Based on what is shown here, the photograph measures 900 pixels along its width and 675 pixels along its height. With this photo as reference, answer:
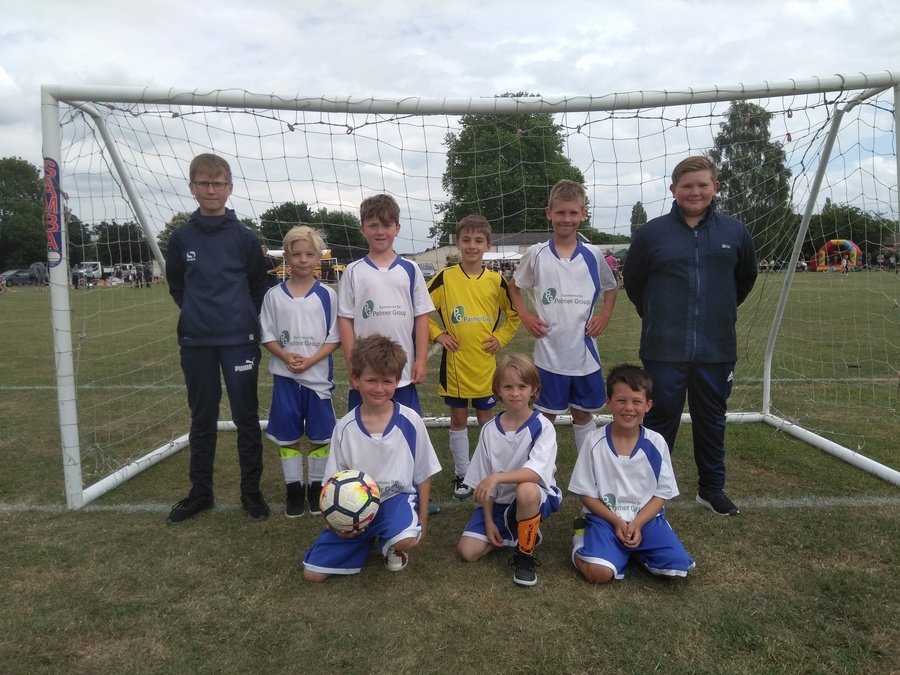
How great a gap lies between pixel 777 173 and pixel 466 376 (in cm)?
286

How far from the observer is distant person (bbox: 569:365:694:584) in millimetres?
2705

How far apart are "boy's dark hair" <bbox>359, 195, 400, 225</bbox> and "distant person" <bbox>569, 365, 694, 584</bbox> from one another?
1.44 metres

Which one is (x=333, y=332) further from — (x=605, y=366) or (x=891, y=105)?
(x=605, y=366)

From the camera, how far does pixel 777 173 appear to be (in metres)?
4.45

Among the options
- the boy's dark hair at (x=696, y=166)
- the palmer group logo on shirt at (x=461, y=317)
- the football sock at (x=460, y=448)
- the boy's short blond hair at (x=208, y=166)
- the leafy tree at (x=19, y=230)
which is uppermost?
the leafy tree at (x=19, y=230)

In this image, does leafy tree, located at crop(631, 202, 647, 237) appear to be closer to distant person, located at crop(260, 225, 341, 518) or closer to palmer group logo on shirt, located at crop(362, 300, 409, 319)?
palmer group logo on shirt, located at crop(362, 300, 409, 319)

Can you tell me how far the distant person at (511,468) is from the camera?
2.79m

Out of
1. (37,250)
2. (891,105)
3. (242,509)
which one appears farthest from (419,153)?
(37,250)

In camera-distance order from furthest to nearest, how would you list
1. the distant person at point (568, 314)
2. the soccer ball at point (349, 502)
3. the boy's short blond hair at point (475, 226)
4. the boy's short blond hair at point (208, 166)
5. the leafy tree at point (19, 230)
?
the leafy tree at point (19, 230) < the boy's short blond hair at point (475, 226) < the distant person at point (568, 314) < the boy's short blond hair at point (208, 166) < the soccer ball at point (349, 502)

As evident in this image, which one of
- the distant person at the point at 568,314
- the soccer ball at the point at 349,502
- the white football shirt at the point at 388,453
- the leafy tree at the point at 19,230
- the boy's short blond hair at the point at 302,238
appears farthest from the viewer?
the leafy tree at the point at 19,230

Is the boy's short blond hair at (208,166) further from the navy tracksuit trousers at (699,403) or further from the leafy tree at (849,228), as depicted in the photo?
the leafy tree at (849,228)

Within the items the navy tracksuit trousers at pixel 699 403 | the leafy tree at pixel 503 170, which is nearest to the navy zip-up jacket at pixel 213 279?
the leafy tree at pixel 503 170

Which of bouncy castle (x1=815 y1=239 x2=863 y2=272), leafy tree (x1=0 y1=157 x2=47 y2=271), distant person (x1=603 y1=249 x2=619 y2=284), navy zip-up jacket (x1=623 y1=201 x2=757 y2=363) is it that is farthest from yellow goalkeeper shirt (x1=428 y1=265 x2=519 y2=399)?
leafy tree (x1=0 y1=157 x2=47 y2=271)

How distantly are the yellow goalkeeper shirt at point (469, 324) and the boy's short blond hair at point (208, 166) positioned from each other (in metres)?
1.39
